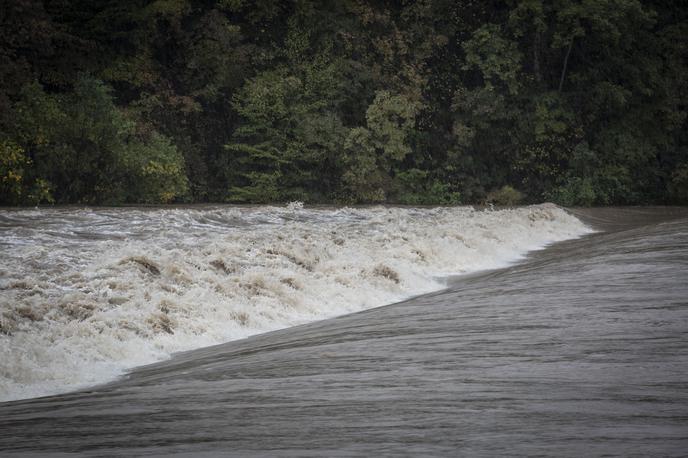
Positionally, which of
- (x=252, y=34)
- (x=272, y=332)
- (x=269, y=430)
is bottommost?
(x=272, y=332)

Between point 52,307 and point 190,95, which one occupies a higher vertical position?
point 190,95

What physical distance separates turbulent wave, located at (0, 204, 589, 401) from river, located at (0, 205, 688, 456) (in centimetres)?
3

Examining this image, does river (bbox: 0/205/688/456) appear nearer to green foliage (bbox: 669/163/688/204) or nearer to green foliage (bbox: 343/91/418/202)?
→ green foliage (bbox: 343/91/418/202)

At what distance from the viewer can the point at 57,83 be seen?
3081 cm

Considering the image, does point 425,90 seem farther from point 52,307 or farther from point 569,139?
point 52,307

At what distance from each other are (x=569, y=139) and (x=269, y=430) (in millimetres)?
37935

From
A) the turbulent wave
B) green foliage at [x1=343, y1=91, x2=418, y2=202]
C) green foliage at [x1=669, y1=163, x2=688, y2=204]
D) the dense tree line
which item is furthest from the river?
green foliage at [x1=669, y1=163, x2=688, y2=204]

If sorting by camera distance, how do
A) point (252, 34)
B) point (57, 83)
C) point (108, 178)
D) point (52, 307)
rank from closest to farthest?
A: point (52, 307)
point (108, 178)
point (57, 83)
point (252, 34)

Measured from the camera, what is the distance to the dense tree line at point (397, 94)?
115 ft

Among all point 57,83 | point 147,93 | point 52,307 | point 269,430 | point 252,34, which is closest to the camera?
point 269,430

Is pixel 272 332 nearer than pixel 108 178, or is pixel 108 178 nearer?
pixel 272 332

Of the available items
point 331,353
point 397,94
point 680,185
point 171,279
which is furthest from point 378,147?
point 331,353

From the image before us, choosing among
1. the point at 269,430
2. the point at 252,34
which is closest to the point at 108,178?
the point at 252,34

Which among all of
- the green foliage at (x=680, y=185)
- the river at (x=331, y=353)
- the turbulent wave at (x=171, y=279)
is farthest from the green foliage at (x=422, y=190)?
the river at (x=331, y=353)
